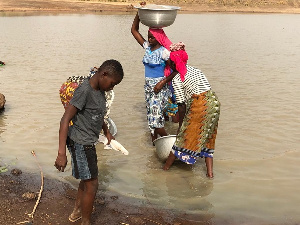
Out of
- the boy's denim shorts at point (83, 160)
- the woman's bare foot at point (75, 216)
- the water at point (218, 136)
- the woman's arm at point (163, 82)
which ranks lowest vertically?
the water at point (218, 136)

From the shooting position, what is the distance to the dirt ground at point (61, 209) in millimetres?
3574

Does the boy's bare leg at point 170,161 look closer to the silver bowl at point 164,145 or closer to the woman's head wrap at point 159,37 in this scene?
the silver bowl at point 164,145

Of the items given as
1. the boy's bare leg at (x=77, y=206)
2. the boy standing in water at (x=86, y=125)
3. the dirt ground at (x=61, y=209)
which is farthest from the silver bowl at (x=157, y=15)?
the boy's bare leg at (x=77, y=206)

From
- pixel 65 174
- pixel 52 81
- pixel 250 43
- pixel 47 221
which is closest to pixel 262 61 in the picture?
pixel 250 43

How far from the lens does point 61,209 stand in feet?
12.3

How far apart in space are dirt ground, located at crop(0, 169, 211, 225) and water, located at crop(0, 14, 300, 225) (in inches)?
7.8

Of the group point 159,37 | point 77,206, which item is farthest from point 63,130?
point 159,37

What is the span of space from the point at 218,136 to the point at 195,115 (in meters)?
1.86

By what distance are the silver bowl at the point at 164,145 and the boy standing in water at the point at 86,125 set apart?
156 centimetres

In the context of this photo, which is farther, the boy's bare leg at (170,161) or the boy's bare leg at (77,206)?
the boy's bare leg at (170,161)

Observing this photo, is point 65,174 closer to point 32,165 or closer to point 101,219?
point 32,165

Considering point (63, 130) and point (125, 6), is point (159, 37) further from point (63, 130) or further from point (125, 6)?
point (125, 6)

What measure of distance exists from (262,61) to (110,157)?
28.8 ft

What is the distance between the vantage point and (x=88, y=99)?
3.03 m
